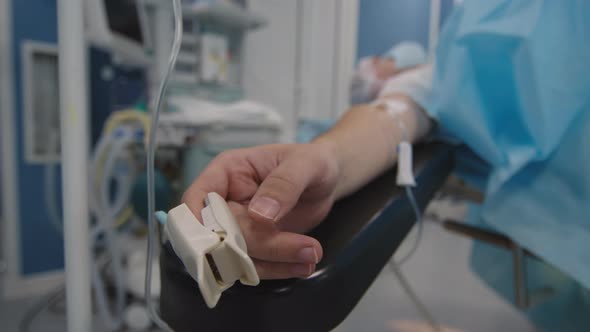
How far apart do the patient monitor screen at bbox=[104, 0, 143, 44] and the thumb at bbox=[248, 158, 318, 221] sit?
1229 mm

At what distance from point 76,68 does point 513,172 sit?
0.66 metres

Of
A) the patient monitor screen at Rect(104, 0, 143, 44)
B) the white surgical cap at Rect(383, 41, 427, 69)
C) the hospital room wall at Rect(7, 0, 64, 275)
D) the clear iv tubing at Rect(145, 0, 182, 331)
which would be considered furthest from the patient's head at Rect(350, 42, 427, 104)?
the hospital room wall at Rect(7, 0, 64, 275)

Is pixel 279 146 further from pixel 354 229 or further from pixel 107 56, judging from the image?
pixel 107 56

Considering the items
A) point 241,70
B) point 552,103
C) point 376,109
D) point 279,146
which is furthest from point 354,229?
point 241,70

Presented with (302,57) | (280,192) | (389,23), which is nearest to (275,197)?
(280,192)

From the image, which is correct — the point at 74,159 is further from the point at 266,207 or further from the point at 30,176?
the point at 30,176

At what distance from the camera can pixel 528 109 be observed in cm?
58

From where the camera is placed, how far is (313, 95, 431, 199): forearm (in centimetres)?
46

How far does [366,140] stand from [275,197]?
0.97ft

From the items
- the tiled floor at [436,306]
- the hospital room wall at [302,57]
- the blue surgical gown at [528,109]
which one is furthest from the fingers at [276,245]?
the hospital room wall at [302,57]

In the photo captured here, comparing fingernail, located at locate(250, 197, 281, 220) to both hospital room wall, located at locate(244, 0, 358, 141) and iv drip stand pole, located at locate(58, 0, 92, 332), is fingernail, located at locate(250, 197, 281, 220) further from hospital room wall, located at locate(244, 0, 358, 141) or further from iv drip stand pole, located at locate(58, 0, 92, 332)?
hospital room wall, located at locate(244, 0, 358, 141)

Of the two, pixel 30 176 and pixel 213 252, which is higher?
pixel 213 252

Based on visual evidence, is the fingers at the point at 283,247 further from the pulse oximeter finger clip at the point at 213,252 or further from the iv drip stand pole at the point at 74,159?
the iv drip stand pole at the point at 74,159

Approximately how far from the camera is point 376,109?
1.97 feet
